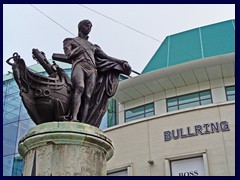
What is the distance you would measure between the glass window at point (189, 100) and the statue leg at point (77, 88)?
1969 cm

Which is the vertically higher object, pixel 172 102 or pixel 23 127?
pixel 172 102

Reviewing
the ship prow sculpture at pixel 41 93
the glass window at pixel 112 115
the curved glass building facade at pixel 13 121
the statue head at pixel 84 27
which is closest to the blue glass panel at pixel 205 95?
the glass window at pixel 112 115

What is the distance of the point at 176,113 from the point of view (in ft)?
70.1

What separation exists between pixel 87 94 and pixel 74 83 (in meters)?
0.23

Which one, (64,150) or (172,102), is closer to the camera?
(64,150)

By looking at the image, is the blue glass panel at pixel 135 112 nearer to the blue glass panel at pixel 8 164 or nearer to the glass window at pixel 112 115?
the glass window at pixel 112 115

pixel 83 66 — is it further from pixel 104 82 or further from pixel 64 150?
pixel 64 150

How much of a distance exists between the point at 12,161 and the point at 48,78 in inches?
972

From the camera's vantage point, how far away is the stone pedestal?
4.21m

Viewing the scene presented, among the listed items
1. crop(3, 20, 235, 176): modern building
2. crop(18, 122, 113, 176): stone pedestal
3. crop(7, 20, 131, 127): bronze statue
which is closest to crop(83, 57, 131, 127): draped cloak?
crop(7, 20, 131, 127): bronze statue

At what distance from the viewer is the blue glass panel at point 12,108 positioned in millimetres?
29203

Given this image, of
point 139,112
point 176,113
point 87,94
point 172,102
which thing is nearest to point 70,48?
point 87,94

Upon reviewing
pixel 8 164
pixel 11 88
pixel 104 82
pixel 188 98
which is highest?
pixel 11 88

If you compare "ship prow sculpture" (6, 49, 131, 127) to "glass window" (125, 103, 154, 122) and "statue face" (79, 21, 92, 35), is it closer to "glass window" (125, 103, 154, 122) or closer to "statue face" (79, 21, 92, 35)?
"statue face" (79, 21, 92, 35)
